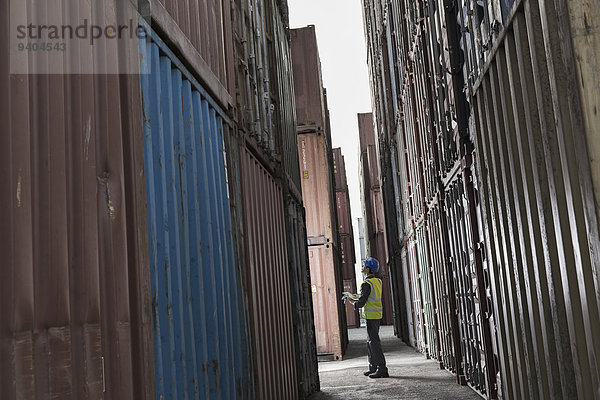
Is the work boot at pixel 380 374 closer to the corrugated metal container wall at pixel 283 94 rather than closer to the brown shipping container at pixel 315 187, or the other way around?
the corrugated metal container wall at pixel 283 94

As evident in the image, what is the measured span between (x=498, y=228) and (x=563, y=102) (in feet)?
5.94

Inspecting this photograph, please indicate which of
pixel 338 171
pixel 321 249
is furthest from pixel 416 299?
pixel 338 171

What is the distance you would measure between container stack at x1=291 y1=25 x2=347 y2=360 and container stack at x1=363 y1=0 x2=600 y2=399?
382 centimetres

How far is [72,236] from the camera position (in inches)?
100

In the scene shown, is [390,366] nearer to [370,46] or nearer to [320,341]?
[320,341]

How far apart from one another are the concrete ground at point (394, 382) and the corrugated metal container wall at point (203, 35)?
4.61 m

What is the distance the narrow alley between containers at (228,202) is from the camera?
7.75ft

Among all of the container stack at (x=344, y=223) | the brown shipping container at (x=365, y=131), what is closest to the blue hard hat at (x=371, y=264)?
the brown shipping container at (x=365, y=131)

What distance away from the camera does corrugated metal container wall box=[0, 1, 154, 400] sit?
2.16 metres

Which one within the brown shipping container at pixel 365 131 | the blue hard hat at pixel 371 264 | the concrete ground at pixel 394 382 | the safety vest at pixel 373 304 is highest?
the brown shipping container at pixel 365 131

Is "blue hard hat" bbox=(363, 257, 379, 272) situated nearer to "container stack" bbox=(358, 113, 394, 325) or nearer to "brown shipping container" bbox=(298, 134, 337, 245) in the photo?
"brown shipping container" bbox=(298, 134, 337, 245)

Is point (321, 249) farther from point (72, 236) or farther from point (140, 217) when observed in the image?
point (72, 236)

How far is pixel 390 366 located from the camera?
38.9ft

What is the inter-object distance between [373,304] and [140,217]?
25.0 feet
